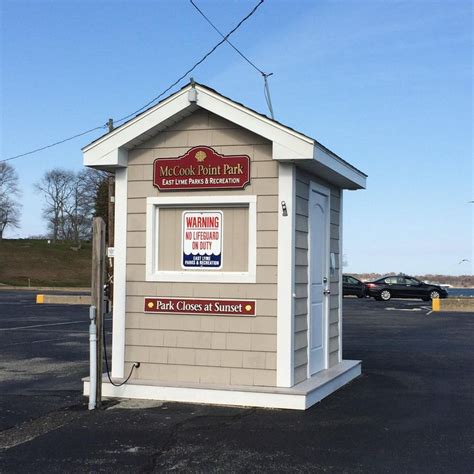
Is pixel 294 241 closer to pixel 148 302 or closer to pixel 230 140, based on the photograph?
pixel 230 140

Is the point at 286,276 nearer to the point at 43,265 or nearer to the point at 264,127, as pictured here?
the point at 264,127

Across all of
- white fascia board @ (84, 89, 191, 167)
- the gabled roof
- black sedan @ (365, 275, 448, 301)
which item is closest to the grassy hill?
black sedan @ (365, 275, 448, 301)

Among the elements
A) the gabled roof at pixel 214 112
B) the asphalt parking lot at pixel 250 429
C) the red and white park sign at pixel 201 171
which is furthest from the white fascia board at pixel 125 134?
the asphalt parking lot at pixel 250 429

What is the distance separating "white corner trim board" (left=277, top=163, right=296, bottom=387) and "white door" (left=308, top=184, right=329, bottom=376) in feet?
2.69

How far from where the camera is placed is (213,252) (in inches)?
322

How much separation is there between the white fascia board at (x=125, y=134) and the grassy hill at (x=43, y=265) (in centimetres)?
5393

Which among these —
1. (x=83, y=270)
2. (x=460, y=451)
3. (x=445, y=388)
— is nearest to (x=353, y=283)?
(x=445, y=388)

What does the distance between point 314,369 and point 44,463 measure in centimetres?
420

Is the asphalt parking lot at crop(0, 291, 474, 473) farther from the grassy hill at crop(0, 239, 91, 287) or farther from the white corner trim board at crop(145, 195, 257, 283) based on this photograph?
the grassy hill at crop(0, 239, 91, 287)

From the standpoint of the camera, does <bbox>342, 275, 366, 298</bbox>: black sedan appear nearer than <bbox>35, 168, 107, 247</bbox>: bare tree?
Yes

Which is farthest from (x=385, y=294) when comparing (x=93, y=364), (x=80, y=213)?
(x=80, y=213)

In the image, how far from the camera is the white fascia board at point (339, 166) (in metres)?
8.00

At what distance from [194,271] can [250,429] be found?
2343 mm

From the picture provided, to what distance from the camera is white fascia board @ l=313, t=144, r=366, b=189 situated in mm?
8000
